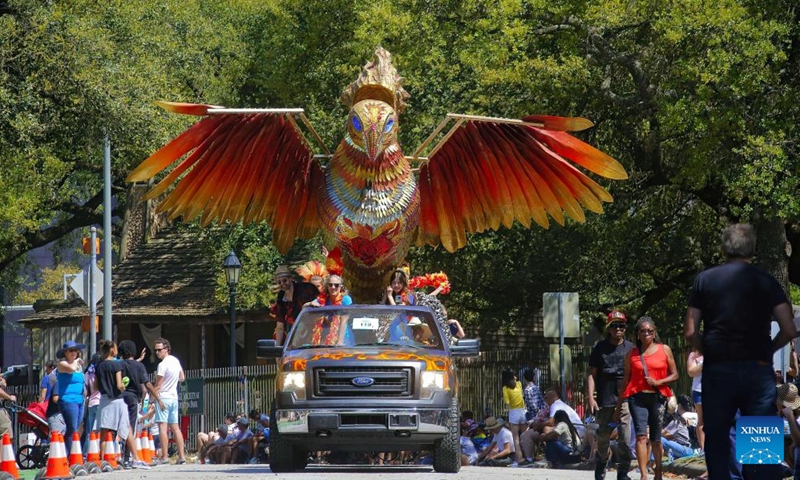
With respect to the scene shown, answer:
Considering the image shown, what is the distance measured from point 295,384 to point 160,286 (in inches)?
1107

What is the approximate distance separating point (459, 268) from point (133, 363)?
14.0 m

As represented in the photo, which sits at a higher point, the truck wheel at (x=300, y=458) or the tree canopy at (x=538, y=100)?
the tree canopy at (x=538, y=100)

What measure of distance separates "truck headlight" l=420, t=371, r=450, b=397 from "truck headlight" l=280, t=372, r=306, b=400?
108 centimetres

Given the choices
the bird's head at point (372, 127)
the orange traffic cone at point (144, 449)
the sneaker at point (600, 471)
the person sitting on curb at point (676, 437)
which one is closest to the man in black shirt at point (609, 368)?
the sneaker at point (600, 471)

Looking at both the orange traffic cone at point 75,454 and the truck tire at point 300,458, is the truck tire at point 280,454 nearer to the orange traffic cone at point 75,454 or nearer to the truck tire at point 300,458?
the truck tire at point 300,458

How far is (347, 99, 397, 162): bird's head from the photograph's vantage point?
14789 mm

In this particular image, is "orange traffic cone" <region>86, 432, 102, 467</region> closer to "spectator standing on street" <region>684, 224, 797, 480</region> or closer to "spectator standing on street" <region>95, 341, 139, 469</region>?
"spectator standing on street" <region>95, 341, 139, 469</region>

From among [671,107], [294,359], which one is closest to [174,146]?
[294,359]

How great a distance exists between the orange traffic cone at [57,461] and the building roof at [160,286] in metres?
22.1

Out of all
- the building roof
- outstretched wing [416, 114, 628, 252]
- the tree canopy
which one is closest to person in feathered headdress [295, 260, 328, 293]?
outstretched wing [416, 114, 628, 252]

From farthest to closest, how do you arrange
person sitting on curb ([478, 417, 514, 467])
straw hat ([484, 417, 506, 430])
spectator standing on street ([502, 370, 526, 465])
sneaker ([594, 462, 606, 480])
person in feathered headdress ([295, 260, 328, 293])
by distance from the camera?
spectator standing on street ([502, 370, 526, 465])
straw hat ([484, 417, 506, 430])
person sitting on curb ([478, 417, 514, 467])
person in feathered headdress ([295, 260, 328, 293])
sneaker ([594, 462, 606, 480])

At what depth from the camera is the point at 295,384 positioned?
13.9 m

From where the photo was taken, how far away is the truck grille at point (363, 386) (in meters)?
13.8

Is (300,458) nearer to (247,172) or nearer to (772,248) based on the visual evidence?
(247,172)
